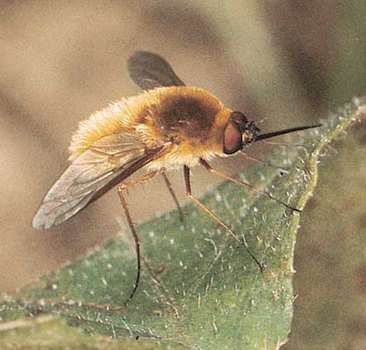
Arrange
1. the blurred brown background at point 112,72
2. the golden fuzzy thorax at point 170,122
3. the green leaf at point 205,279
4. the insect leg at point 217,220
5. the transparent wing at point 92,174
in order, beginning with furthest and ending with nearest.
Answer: the blurred brown background at point 112,72
the golden fuzzy thorax at point 170,122
the transparent wing at point 92,174
the insect leg at point 217,220
the green leaf at point 205,279

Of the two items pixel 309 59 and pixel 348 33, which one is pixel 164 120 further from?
pixel 309 59

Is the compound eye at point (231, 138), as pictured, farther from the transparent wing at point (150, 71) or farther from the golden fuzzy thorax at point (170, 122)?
the transparent wing at point (150, 71)

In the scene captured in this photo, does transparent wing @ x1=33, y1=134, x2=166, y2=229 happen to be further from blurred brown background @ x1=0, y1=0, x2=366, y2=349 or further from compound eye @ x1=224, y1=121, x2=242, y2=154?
blurred brown background @ x1=0, y1=0, x2=366, y2=349

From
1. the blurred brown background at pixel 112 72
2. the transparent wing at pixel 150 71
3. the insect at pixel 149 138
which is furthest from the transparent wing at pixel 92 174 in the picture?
the blurred brown background at pixel 112 72

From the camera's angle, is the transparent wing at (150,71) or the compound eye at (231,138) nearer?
the compound eye at (231,138)

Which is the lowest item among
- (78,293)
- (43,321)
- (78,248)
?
(78,248)

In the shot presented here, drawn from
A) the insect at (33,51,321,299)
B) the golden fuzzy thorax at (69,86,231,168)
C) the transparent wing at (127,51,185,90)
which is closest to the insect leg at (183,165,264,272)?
the insect at (33,51,321,299)

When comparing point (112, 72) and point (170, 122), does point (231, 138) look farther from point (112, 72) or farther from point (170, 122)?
point (112, 72)

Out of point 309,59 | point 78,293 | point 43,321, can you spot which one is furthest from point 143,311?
point 309,59

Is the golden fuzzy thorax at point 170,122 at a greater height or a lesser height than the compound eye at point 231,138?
greater
